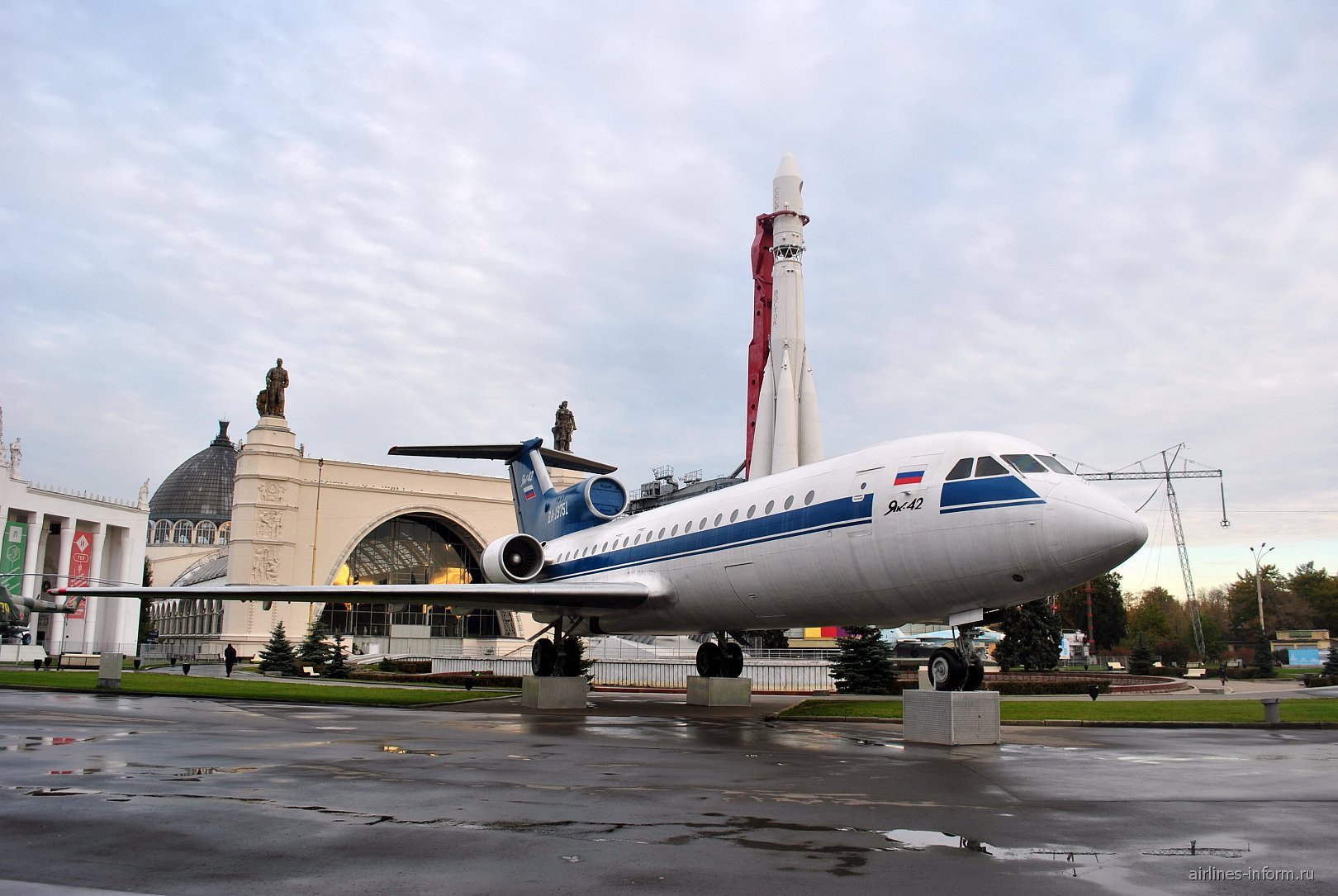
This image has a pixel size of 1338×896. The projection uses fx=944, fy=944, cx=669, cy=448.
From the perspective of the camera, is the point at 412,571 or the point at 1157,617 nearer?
the point at 412,571

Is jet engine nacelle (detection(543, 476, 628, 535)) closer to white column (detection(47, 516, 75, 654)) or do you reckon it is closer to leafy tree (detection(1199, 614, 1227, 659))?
white column (detection(47, 516, 75, 654))

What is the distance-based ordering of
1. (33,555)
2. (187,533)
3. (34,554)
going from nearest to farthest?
(33,555), (34,554), (187,533)

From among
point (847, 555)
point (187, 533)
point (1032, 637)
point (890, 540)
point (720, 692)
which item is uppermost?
point (187, 533)

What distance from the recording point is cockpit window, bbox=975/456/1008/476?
13.0m

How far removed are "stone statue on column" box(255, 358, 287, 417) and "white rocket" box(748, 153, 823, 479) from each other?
34704 millimetres

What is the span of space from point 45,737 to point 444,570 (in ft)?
232

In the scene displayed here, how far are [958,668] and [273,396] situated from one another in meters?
63.6

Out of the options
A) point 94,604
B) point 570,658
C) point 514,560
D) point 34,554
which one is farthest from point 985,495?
point 94,604

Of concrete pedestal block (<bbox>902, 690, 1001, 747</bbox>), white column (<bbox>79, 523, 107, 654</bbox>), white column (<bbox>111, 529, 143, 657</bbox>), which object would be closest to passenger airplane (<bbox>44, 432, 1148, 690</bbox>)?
concrete pedestal block (<bbox>902, 690, 1001, 747</bbox>)

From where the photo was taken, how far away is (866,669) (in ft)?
90.4

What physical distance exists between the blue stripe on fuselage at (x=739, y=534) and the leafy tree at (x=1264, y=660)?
39.7 m

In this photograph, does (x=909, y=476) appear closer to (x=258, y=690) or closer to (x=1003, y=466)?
(x=1003, y=466)

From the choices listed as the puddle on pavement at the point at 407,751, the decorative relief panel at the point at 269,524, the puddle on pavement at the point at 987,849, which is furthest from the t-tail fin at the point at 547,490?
the decorative relief panel at the point at 269,524

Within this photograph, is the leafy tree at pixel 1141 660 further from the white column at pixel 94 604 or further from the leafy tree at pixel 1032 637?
the white column at pixel 94 604
